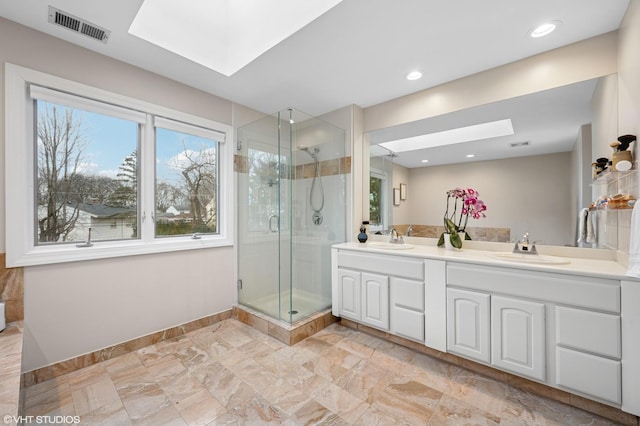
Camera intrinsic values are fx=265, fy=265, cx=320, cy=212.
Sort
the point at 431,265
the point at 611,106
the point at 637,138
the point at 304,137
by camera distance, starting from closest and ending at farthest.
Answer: the point at 637,138 → the point at 611,106 → the point at 431,265 → the point at 304,137

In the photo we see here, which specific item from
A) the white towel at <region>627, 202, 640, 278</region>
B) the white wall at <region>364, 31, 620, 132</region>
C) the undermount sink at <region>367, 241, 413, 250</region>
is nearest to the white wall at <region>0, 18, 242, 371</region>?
the undermount sink at <region>367, 241, 413, 250</region>

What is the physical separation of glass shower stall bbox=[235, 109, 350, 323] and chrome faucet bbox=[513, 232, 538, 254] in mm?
1580

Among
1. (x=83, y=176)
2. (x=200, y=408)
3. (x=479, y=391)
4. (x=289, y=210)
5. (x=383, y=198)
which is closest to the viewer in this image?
(x=200, y=408)

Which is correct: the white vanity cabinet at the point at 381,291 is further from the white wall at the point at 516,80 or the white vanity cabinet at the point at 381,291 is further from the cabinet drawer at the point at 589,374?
the white wall at the point at 516,80

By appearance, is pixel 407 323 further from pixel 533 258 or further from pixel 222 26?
pixel 222 26

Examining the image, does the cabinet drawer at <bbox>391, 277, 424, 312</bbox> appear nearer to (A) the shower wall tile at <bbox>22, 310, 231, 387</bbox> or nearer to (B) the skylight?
(B) the skylight

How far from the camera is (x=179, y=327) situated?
2492mm

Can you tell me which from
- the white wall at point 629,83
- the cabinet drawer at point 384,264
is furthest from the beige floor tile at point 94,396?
the white wall at point 629,83

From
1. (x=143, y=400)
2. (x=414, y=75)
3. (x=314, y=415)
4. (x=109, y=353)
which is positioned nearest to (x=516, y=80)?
(x=414, y=75)

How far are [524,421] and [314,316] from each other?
166 centimetres

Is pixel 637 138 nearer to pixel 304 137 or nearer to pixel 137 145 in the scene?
pixel 304 137

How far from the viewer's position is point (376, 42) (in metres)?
1.90

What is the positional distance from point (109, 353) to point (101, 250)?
2.67 ft

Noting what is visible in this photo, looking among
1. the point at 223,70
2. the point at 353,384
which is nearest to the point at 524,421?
the point at 353,384
